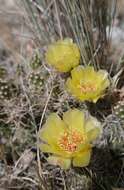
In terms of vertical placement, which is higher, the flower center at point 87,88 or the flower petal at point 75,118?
the flower center at point 87,88

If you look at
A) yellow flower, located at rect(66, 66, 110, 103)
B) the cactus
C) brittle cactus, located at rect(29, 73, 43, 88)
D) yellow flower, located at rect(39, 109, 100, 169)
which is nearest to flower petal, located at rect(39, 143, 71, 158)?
yellow flower, located at rect(39, 109, 100, 169)

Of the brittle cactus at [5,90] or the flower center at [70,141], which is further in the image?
the brittle cactus at [5,90]

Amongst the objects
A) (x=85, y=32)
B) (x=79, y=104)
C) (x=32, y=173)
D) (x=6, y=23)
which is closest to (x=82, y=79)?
(x=79, y=104)

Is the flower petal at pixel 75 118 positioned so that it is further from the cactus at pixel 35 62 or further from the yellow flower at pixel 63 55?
the cactus at pixel 35 62

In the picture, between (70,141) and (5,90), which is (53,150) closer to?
(70,141)

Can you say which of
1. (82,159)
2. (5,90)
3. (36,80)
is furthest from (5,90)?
(82,159)

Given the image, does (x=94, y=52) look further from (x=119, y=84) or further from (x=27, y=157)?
(x=27, y=157)

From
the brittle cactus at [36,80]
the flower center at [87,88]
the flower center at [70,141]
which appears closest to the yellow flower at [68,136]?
the flower center at [70,141]
